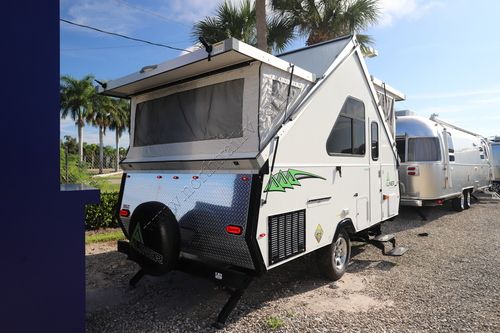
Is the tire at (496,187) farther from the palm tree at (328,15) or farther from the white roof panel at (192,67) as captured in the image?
the white roof panel at (192,67)

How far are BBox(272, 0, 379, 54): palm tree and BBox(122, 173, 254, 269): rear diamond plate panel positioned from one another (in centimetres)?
952

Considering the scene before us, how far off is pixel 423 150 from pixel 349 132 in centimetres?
562

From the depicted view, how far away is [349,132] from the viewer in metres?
5.27

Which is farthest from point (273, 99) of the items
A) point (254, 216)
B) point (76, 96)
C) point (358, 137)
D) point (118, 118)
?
point (118, 118)

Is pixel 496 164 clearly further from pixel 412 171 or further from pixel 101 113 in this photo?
pixel 101 113

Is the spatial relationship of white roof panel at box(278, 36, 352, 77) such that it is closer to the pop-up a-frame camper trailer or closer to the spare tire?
the pop-up a-frame camper trailer

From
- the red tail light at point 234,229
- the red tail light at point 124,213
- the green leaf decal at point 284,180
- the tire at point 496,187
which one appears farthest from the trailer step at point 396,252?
the tire at point 496,187

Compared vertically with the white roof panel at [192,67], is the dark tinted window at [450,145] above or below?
below

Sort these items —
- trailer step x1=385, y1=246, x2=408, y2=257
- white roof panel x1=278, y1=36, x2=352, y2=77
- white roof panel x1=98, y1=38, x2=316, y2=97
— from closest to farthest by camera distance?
white roof panel x1=98, y1=38, x2=316, y2=97
white roof panel x1=278, y1=36, x2=352, y2=77
trailer step x1=385, y1=246, x2=408, y2=257

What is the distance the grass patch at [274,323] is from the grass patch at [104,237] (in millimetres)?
4687

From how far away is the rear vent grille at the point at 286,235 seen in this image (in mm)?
3799

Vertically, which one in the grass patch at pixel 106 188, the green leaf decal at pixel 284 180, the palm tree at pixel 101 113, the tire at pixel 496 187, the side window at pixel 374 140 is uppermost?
the palm tree at pixel 101 113

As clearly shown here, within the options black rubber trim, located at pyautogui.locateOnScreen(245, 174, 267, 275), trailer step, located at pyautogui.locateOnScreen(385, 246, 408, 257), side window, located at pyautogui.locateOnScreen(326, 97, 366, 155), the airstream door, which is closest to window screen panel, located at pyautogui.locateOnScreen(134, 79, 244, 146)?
black rubber trim, located at pyautogui.locateOnScreen(245, 174, 267, 275)

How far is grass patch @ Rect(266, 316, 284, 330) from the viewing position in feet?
12.2
